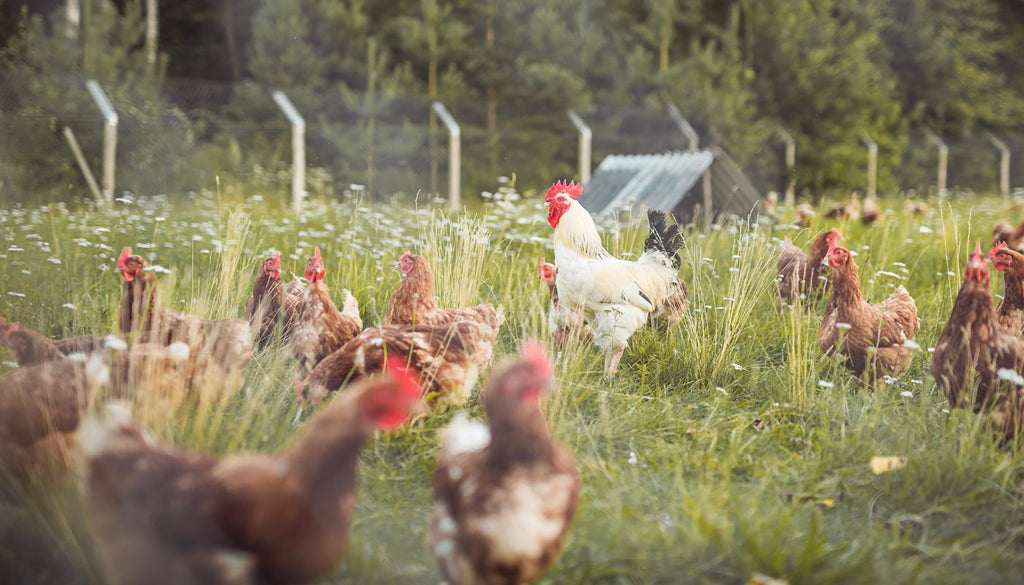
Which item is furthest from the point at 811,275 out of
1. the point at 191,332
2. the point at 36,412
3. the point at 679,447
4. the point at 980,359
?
the point at 36,412

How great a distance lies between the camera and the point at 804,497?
9.27 feet

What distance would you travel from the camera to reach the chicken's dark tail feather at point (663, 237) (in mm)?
4129

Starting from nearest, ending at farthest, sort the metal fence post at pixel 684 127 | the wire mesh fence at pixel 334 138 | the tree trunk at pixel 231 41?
the wire mesh fence at pixel 334 138 < the metal fence post at pixel 684 127 < the tree trunk at pixel 231 41

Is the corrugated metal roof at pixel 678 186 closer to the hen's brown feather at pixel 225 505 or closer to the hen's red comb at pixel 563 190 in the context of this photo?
the hen's red comb at pixel 563 190

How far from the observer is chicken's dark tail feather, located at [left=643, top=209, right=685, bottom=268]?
4129 mm

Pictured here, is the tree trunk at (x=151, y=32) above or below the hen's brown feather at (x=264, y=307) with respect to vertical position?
above

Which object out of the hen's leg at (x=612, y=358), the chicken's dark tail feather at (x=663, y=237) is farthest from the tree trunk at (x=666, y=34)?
the hen's leg at (x=612, y=358)

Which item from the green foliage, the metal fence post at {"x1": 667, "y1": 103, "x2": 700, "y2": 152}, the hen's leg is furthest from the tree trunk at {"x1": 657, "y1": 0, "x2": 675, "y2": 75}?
the hen's leg

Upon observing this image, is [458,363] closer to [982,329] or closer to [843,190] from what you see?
[982,329]

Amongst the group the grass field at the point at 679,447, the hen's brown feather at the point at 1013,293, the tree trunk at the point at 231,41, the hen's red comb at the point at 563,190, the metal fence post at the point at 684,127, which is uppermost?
the tree trunk at the point at 231,41

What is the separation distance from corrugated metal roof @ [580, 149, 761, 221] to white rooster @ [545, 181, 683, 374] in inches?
91.3

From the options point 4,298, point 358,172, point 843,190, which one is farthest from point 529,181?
point 4,298

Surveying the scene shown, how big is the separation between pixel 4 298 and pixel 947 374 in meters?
4.14

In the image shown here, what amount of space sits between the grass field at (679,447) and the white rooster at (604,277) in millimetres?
208
